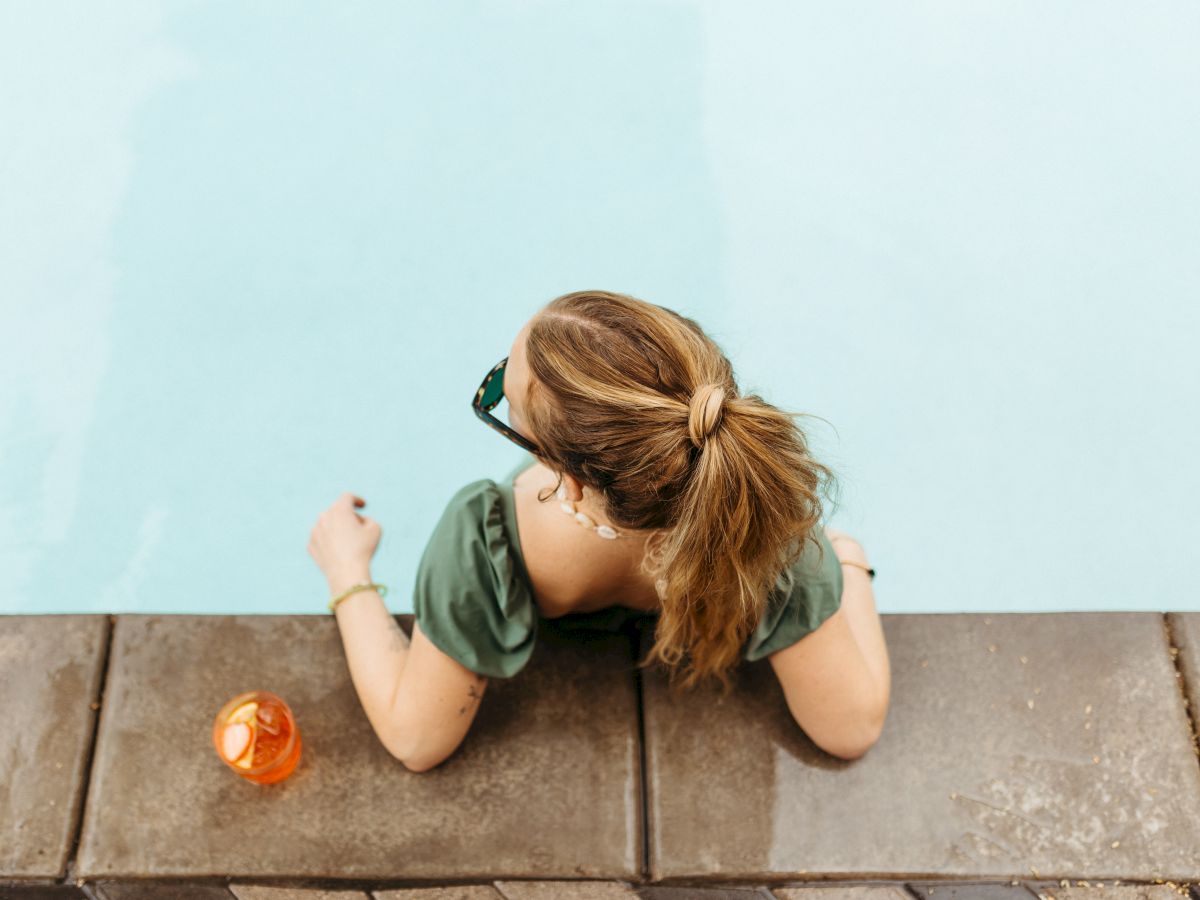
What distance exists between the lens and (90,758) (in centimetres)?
169

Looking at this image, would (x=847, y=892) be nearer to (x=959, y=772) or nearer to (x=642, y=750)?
(x=959, y=772)

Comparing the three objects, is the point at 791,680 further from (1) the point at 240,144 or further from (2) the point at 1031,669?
(1) the point at 240,144

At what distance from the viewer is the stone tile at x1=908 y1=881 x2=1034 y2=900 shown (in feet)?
5.27

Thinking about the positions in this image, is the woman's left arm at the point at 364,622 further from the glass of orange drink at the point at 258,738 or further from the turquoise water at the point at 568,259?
the turquoise water at the point at 568,259

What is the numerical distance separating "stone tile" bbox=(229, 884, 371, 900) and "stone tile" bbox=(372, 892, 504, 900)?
37mm

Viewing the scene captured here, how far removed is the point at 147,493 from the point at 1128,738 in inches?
89.5

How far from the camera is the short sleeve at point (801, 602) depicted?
1374 millimetres

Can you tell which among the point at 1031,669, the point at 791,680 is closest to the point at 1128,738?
the point at 1031,669

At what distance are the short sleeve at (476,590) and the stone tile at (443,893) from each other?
42cm

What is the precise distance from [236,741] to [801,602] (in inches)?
38.5

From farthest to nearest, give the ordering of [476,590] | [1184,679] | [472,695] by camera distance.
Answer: [1184,679], [472,695], [476,590]

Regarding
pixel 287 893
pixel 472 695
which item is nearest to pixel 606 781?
pixel 472 695

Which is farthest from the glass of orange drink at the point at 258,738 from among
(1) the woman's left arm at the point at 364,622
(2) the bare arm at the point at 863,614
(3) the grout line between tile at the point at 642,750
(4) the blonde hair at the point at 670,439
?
(2) the bare arm at the point at 863,614

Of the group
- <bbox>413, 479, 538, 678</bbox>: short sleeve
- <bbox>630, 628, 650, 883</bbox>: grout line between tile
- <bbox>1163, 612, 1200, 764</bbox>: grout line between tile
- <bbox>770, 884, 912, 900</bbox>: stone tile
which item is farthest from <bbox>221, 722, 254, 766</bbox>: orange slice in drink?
<bbox>1163, 612, 1200, 764</bbox>: grout line between tile
